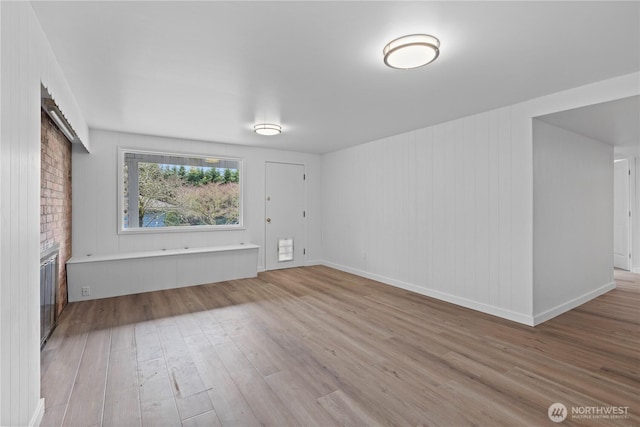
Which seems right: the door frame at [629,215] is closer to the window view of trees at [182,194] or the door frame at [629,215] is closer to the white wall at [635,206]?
the white wall at [635,206]

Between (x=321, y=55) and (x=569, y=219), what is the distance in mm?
3637

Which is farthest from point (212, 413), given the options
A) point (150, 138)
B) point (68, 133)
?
point (150, 138)

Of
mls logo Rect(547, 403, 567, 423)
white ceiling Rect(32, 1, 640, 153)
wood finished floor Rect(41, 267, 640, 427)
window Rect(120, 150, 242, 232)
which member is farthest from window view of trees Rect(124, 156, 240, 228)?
mls logo Rect(547, 403, 567, 423)

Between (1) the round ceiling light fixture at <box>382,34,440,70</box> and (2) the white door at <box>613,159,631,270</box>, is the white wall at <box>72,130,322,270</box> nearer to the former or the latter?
(1) the round ceiling light fixture at <box>382,34,440,70</box>

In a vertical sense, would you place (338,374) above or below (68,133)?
below

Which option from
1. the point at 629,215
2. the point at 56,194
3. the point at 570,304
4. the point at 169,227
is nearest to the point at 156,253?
the point at 169,227

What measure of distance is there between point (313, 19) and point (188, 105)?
214 cm

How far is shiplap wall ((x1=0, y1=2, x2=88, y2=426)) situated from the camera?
1.30 metres

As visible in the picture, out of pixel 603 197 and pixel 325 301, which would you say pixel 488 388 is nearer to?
pixel 325 301

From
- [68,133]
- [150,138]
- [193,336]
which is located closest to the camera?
[193,336]

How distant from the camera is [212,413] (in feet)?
5.98

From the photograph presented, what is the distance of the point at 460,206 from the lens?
152 inches
